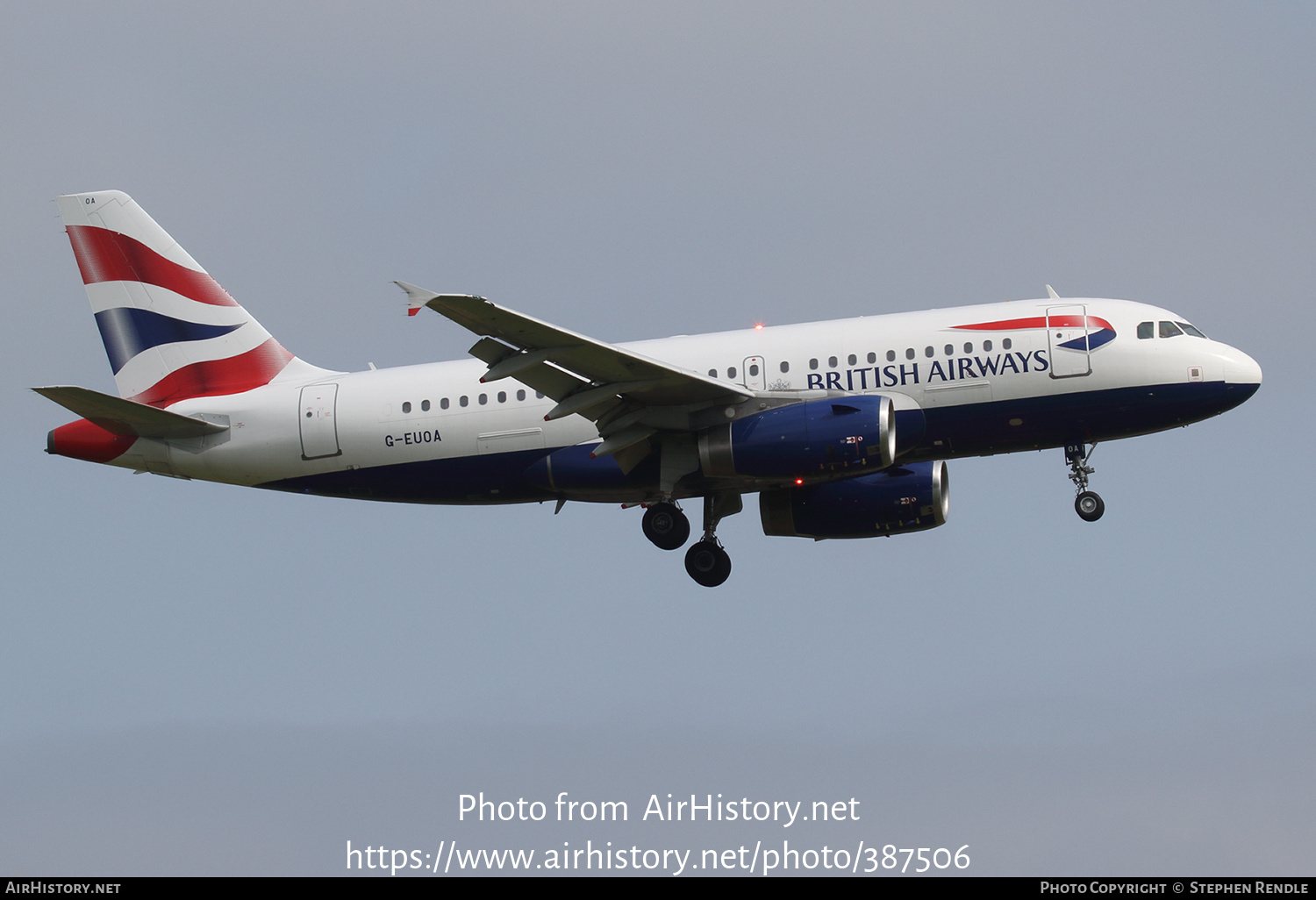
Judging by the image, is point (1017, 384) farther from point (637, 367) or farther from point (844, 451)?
point (637, 367)

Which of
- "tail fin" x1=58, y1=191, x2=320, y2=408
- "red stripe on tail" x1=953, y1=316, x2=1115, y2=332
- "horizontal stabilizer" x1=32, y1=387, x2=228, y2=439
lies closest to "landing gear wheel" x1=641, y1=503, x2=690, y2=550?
"red stripe on tail" x1=953, y1=316, x2=1115, y2=332

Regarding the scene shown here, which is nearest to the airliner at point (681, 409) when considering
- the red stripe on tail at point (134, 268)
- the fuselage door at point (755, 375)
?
the fuselage door at point (755, 375)

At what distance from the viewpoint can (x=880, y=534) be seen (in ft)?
116

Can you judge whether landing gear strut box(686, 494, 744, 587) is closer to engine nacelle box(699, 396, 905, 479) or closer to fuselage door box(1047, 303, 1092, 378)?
engine nacelle box(699, 396, 905, 479)

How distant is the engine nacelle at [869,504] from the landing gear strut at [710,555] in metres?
1.66

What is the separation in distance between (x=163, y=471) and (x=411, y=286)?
1187cm

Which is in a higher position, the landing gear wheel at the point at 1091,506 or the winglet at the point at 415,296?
the winglet at the point at 415,296

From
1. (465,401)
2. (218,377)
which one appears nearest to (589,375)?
(465,401)

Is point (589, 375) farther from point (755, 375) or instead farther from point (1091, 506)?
point (1091, 506)

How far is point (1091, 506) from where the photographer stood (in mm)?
32812

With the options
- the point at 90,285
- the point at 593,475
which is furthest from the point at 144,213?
the point at 593,475

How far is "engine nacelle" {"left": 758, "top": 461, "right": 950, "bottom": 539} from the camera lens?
34.9m

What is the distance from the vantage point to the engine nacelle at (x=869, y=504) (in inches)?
1375

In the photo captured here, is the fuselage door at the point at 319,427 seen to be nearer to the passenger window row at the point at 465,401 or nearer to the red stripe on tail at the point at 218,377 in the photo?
the passenger window row at the point at 465,401
